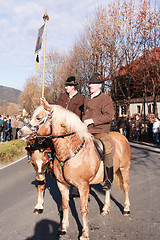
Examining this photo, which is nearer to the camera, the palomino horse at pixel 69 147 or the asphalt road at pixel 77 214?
the palomino horse at pixel 69 147

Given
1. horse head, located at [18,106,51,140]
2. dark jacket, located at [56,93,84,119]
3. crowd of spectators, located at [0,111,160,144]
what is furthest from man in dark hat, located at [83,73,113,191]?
crowd of spectators, located at [0,111,160,144]

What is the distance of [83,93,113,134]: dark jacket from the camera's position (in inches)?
161

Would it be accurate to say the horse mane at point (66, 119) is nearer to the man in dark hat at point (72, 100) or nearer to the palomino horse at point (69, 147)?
the palomino horse at point (69, 147)

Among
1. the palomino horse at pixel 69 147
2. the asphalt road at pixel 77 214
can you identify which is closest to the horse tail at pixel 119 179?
the asphalt road at pixel 77 214

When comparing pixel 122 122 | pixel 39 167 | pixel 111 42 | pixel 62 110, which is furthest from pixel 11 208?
pixel 111 42

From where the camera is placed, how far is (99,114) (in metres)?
4.22

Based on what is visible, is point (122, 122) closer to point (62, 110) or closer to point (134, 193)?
point (134, 193)

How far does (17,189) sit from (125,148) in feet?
11.1

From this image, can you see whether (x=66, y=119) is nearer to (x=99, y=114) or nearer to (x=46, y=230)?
(x=99, y=114)

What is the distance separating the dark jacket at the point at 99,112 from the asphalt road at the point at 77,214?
1.71m

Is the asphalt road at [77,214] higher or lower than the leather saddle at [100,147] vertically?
lower

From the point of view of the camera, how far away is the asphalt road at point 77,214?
12.7ft

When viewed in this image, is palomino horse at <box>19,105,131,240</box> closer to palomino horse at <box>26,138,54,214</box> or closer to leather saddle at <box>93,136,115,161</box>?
leather saddle at <box>93,136,115,161</box>

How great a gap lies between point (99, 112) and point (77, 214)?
Answer: 2120 mm
